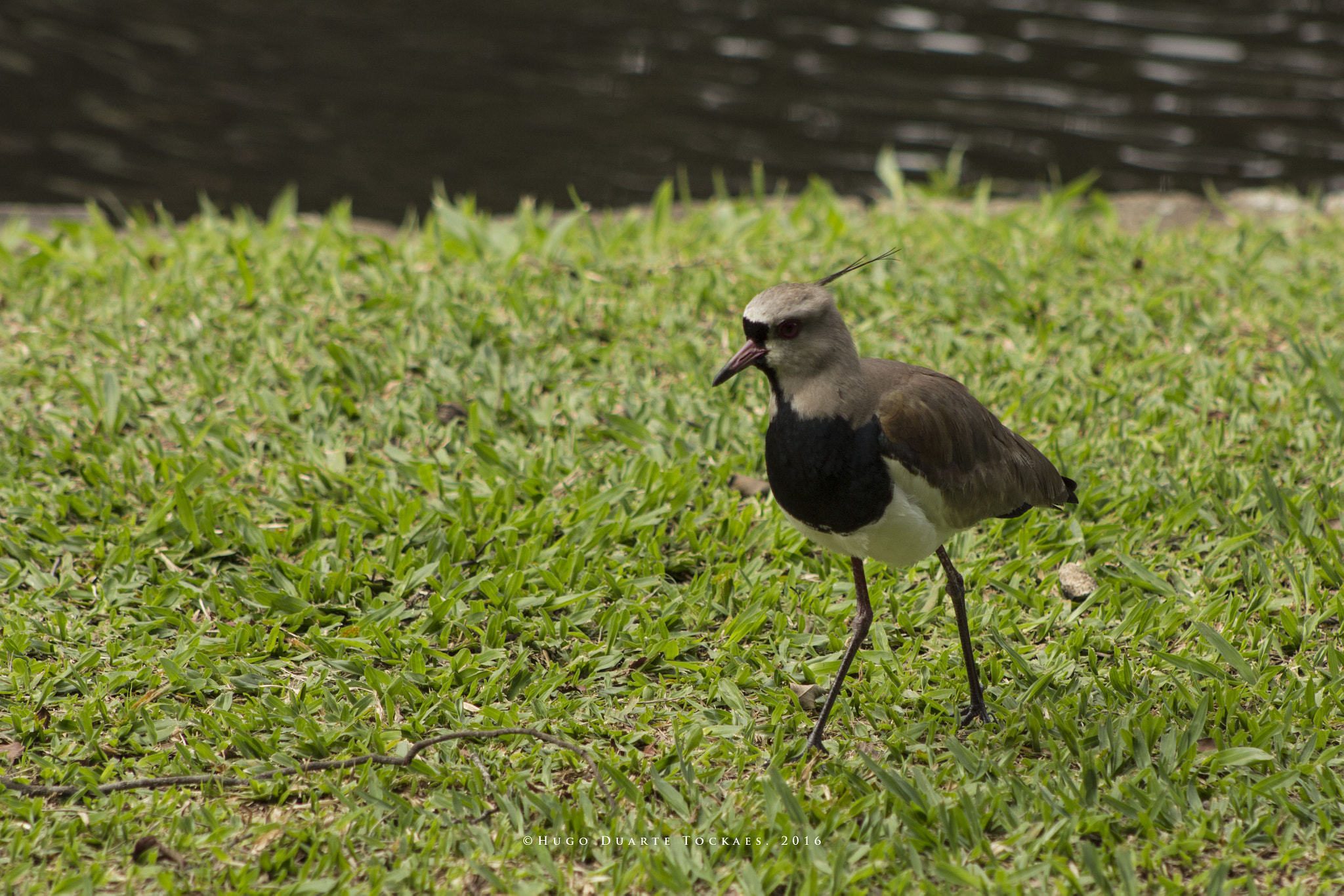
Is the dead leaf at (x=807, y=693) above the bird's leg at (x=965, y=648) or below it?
below

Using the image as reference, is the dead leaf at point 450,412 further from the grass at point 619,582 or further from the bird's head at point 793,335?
the bird's head at point 793,335

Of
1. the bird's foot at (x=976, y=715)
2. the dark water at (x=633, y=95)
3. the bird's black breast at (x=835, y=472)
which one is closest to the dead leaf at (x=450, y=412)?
the bird's black breast at (x=835, y=472)

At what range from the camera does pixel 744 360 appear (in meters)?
2.85

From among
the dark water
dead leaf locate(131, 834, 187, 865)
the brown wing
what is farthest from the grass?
the dark water

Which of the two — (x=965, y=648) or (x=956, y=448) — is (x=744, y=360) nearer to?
(x=956, y=448)

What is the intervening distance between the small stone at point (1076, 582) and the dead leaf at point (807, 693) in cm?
94

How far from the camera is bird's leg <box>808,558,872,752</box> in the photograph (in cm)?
309

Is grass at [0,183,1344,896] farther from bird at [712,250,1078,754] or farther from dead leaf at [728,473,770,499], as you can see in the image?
bird at [712,250,1078,754]

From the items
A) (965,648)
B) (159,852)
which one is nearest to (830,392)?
(965,648)

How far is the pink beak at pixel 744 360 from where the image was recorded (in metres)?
2.85

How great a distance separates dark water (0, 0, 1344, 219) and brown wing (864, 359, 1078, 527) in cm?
584

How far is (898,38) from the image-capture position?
37.2 ft

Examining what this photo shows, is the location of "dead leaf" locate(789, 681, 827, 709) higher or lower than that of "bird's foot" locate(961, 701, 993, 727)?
lower

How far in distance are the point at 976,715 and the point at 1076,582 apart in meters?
0.75
